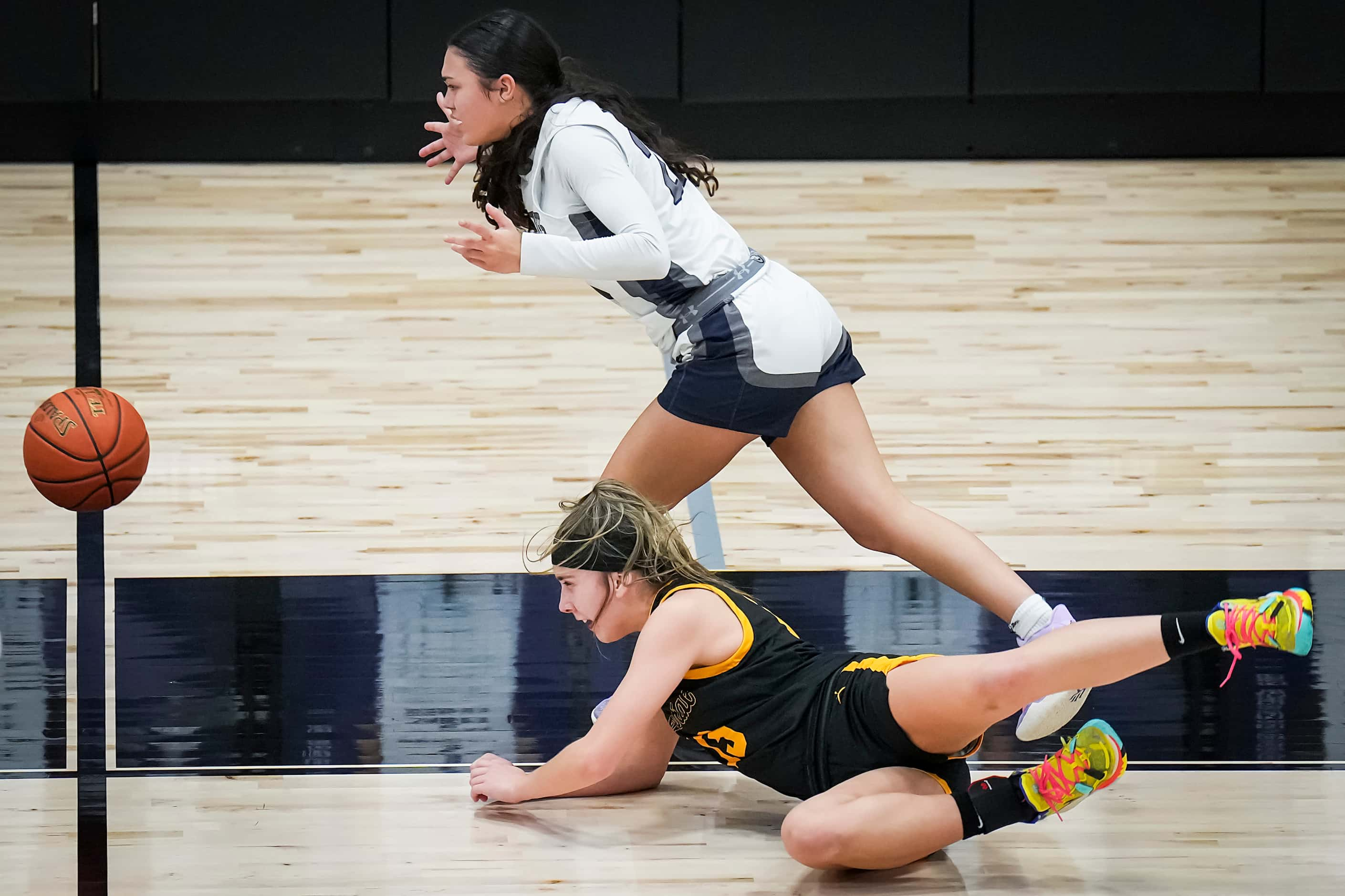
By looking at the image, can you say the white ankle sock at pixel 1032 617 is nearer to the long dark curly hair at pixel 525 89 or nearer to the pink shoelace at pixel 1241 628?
the pink shoelace at pixel 1241 628

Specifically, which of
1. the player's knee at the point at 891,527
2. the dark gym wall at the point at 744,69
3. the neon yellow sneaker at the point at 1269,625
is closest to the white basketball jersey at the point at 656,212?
the player's knee at the point at 891,527

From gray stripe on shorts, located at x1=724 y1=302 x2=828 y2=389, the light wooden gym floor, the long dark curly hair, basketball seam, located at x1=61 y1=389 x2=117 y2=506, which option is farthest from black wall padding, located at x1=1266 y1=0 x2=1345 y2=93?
basketball seam, located at x1=61 y1=389 x2=117 y2=506

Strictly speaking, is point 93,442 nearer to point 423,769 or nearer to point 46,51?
point 423,769

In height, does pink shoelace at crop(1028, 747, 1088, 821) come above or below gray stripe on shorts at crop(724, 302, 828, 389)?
below

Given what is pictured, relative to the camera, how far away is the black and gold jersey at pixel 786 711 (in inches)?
79.7

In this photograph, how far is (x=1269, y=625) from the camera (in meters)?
1.78

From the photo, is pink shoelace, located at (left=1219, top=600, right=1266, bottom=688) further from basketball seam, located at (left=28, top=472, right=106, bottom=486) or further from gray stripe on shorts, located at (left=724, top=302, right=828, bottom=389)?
basketball seam, located at (left=28, top=472, right=106, bottom=486)

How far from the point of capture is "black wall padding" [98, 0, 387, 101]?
5.55m

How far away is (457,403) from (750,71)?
7.40 ft

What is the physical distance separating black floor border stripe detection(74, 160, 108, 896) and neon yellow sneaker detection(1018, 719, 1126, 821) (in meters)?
1.38

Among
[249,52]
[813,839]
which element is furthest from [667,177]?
[249,52]

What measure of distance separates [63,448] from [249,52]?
326 cm

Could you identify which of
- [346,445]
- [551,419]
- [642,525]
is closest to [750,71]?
[551,419]

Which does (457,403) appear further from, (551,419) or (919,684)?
(919,684)
